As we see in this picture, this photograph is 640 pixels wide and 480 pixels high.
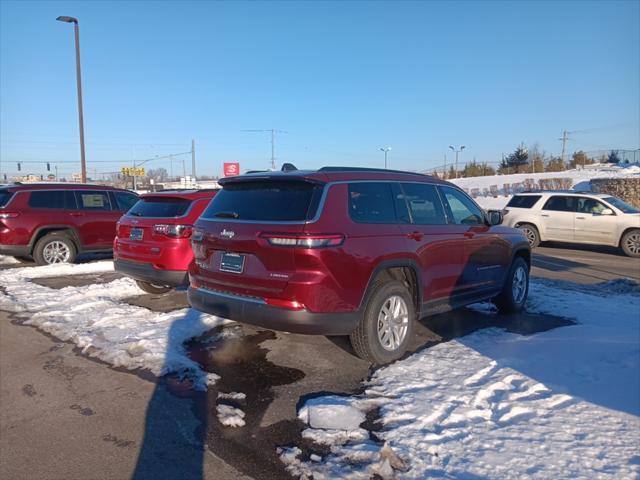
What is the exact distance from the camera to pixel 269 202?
475 centimetres

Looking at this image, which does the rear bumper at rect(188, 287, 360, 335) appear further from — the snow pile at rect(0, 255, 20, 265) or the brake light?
the snow pile at rect(0, 255, 20, 265)

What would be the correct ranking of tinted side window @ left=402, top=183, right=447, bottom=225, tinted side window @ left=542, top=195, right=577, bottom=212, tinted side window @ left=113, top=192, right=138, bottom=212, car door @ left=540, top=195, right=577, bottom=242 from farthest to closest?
1. tinted side window @ left=542, top=195, right=577, bottom=212
2. car door @ left=540, top=195, right=577, bottom=242
3. tinted side window @ left=113, top=192, right=138, bottom=212
4. tinted side window @ left=402, top=183, right=447, bottom=225

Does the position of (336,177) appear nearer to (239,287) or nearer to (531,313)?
(239,287)

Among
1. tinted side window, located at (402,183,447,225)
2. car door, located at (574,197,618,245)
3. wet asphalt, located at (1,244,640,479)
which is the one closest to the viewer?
wet asphalt, located at (1,244,640,479)

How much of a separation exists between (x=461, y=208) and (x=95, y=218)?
807 cm

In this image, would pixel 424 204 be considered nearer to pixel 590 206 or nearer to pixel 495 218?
pixel 495 218

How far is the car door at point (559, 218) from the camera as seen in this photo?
14.9 metres

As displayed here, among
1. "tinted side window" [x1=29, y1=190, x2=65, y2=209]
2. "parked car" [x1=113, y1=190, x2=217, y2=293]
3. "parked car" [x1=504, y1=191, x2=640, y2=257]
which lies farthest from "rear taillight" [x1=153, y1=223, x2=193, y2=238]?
"parked car" [x1=504, y1=191, x2=640, y2=257]

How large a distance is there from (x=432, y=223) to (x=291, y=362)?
2.09m

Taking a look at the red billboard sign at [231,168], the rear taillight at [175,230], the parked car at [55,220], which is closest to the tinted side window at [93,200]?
the parked car at [55,220]

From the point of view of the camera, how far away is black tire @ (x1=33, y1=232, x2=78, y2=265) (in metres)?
10.4

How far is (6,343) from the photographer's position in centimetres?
561

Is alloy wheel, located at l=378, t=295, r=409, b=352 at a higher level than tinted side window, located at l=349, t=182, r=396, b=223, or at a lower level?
lower

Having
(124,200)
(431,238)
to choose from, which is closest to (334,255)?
(431,238)
